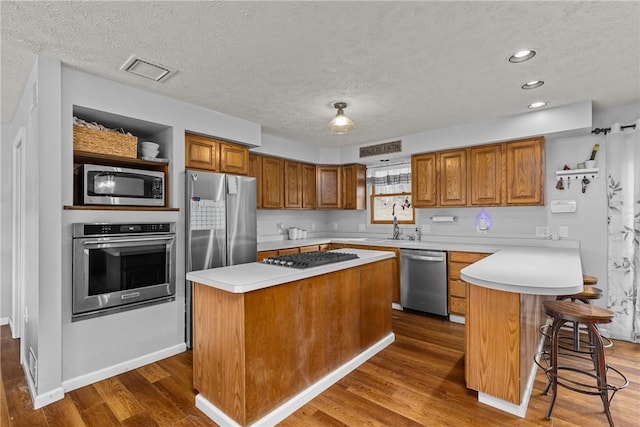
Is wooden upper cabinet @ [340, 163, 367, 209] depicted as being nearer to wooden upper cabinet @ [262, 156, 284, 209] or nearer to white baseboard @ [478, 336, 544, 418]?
wooden upper cabinet @ [262, 156, 284, 209]

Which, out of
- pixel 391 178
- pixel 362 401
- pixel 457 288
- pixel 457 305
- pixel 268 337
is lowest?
pixel 362 401

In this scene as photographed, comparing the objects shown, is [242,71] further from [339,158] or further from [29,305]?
[339,158]

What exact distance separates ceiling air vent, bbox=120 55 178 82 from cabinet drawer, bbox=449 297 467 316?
3.87m

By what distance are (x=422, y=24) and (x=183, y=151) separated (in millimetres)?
2480

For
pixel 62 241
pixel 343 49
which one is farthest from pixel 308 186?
pixel 62 241

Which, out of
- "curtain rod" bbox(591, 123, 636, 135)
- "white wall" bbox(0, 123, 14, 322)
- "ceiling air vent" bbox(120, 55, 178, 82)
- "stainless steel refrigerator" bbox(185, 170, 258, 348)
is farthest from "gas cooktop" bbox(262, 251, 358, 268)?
"white wall" bbox(0, 123, 14, 322)

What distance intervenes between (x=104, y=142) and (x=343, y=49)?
2183 millimetres

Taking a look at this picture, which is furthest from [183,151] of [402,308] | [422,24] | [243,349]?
[402,308]

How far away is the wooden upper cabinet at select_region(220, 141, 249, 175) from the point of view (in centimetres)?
365

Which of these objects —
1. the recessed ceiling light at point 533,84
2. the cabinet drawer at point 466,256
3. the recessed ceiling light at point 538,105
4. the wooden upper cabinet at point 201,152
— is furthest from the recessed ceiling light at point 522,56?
the wooden upper cabinet at point 201,152

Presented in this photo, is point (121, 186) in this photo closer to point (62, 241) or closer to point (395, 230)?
point (62, 241)

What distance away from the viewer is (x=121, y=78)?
8.66 feet

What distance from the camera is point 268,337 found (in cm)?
200

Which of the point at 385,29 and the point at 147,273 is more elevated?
the point at 385,29
